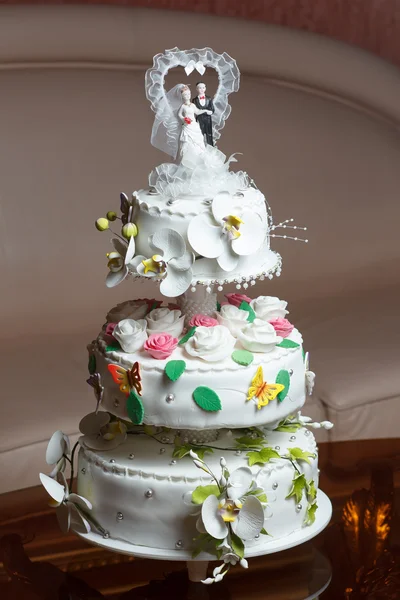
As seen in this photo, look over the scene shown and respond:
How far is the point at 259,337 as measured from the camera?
7.95 ft

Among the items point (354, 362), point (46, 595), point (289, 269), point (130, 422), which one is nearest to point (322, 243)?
point (289, 269)

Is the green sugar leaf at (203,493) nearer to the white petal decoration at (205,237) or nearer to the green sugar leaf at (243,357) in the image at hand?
the green sugar leaf at (243,357)

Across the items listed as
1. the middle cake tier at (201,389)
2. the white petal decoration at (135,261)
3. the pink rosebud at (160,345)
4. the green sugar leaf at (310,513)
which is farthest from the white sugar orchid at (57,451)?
the green sugar leaf at (310,513)

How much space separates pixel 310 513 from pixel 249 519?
23 cm

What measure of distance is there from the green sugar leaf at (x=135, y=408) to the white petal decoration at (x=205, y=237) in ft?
1.01

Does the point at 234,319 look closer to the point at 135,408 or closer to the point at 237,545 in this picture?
the point at 135,408

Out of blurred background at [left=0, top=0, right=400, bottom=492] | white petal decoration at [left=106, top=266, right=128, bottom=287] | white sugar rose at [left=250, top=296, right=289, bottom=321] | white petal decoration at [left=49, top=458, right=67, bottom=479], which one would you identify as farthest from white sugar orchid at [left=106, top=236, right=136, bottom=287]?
blurred background at [left=0, top=0, right=400, bottom=492]

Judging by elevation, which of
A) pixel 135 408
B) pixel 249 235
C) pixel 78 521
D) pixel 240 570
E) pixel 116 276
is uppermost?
pixel 249 235

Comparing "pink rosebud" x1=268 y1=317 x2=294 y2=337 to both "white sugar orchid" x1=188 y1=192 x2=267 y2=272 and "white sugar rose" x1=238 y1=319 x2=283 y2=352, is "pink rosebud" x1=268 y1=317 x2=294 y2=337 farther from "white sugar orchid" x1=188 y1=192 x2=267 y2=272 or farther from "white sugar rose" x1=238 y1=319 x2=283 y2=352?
"white sugar orchid" x1=188 y1=192 x2=267 y2=272

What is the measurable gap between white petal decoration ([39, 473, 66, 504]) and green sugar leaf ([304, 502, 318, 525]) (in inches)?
20.1

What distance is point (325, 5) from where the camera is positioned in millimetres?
3953

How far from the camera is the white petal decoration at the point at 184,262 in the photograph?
237 cm

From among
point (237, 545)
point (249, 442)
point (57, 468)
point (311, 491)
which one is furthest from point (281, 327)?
point (57, 468)

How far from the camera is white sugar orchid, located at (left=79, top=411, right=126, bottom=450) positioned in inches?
101
